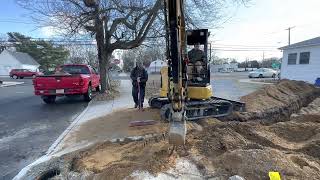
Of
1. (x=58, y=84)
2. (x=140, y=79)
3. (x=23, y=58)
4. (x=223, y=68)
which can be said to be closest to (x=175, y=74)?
(x=140, y=79)

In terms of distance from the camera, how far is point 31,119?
37.3 ft

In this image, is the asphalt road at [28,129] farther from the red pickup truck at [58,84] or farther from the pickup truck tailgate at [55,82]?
the pickup truck tailgate at [55,82]

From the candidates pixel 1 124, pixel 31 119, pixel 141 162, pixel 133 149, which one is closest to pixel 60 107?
pixel 31 119

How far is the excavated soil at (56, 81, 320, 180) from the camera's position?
211 inches

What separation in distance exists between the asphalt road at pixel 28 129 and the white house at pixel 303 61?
60.9 ft

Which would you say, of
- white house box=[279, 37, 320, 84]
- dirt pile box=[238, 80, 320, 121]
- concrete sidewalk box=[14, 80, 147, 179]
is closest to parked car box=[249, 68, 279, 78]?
white house box=[279, 37, 320, 84]

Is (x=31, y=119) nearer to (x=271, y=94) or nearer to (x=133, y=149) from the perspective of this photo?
(x=133, y=149)

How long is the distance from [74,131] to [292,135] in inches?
224

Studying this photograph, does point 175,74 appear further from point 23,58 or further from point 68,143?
point 23,58

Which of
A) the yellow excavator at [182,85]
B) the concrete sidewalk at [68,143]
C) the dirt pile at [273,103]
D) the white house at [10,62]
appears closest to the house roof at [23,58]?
the white house at [10,62]

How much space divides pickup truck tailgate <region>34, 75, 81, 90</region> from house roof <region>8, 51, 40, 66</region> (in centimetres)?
5788

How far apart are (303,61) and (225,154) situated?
23.6 m

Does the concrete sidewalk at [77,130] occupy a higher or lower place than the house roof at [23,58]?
lower

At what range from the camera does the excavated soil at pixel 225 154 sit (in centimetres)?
536
